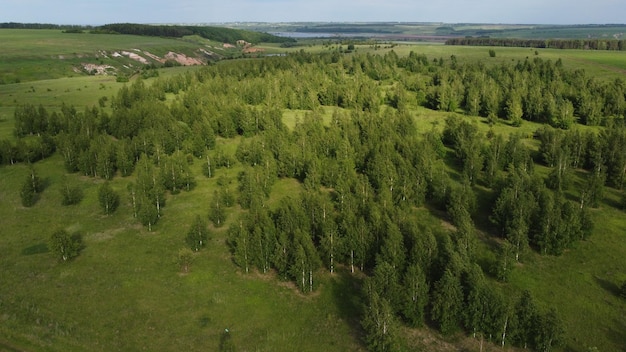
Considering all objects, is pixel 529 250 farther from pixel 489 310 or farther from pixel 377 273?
pixel 377 273

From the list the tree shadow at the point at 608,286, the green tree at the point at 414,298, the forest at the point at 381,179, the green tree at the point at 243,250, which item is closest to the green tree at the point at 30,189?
the forest at the point at 381,179

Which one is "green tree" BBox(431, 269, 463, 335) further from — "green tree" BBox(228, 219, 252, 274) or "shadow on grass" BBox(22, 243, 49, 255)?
"shadow on grass" BBox(22, 243, 49, 255)

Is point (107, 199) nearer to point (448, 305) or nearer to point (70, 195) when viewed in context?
point (70, 195)

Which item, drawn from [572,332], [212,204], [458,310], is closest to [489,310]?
[458,310]

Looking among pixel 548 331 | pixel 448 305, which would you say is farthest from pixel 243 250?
pixel 548 331

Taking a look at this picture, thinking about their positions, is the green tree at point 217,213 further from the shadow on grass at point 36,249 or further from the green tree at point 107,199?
the shadow on grass at point 36,249

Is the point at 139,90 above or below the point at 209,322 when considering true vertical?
above
